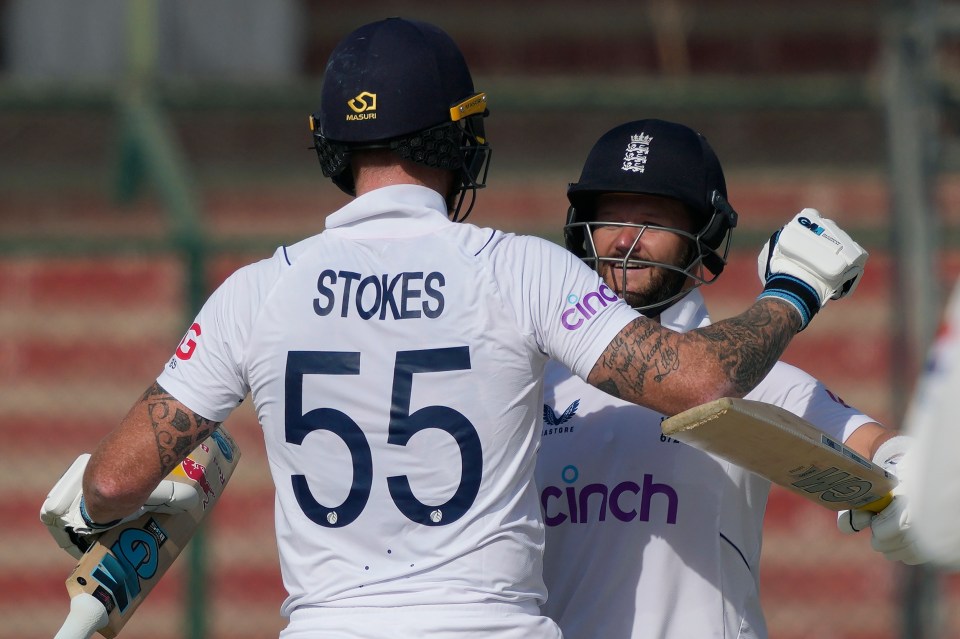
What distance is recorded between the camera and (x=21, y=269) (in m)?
6.42

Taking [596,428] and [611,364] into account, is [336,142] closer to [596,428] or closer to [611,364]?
[611,364]

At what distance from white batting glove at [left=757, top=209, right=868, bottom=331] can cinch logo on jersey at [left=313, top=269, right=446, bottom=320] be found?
610 mm

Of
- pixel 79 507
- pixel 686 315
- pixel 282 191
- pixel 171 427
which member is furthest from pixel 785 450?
pixel 282 191

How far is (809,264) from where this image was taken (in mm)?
2529

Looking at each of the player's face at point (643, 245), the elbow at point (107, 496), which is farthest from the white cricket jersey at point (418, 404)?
the player's face at point (643, 245)

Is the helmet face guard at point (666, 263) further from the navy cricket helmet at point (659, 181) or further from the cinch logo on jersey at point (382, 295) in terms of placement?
the cinch logo on jersey at point (382, 295)

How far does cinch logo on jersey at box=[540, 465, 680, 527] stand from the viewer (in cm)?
288

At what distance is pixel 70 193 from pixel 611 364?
5.03 m

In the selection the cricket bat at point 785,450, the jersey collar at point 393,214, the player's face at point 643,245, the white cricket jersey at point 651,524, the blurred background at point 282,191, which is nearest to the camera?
the cricket bat at point 785,450

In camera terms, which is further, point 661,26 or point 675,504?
point 661,26

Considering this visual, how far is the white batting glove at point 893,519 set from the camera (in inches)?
101

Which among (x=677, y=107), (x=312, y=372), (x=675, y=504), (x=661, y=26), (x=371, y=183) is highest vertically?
(x=661, y=26)

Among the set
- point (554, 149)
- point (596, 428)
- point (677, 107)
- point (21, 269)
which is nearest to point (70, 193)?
point (21, 269)

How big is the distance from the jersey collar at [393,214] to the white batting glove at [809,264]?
2.00 feet
